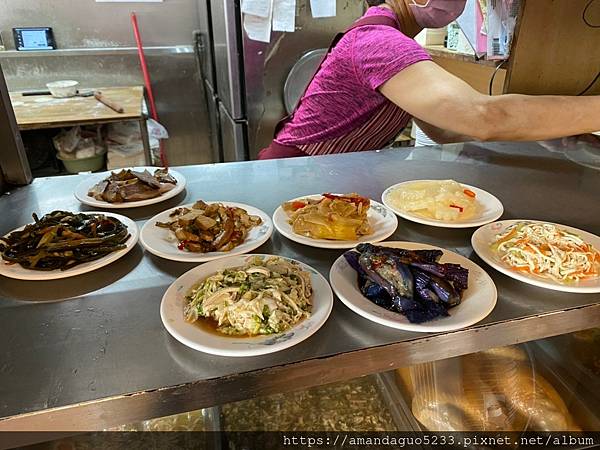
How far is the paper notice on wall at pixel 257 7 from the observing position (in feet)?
9.32

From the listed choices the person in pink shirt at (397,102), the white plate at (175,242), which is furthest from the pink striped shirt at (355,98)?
the white plate at (175,242)

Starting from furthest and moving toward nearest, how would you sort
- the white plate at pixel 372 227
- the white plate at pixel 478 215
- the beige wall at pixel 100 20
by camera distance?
the beige wall at pixel 100 20 → the white plate at pixel 478 215 → the white plate at pixel 372 227

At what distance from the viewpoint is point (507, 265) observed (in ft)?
3.22

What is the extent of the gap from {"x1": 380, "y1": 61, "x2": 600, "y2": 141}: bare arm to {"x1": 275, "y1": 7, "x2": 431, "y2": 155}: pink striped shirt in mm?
A: 60

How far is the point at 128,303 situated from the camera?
870 millimetres

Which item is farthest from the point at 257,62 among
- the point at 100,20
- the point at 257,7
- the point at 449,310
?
the point at 449,310

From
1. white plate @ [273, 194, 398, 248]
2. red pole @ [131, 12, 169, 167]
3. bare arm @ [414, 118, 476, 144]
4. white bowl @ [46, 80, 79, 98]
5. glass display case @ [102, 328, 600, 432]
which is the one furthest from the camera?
red pole @ [131, 12, 169, 167]

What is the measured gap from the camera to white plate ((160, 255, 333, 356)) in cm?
74

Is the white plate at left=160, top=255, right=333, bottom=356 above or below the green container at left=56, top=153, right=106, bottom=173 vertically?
above

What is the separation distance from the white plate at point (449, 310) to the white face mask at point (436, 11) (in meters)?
1.13

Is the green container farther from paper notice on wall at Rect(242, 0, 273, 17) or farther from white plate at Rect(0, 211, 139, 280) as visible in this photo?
white plate at Rect(0, 211, 139, 280)

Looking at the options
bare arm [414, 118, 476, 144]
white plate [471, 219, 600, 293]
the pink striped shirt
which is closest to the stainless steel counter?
white plate [471, 219, 600, 293]

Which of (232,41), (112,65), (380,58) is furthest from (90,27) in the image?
(380,58)

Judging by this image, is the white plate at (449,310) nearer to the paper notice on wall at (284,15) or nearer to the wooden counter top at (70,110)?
the paper notice on wall at (284,15)
